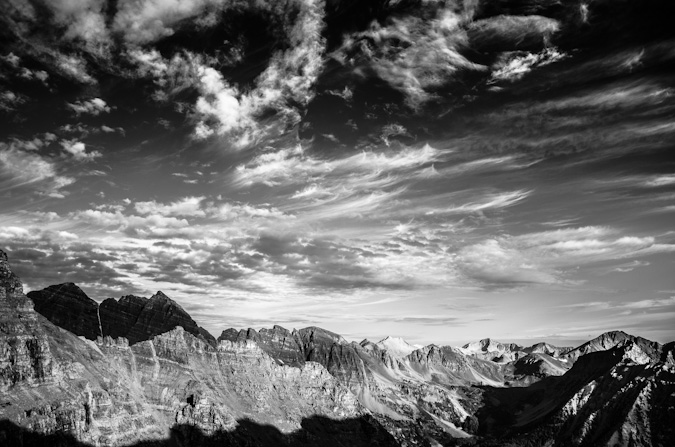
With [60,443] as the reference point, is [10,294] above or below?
above

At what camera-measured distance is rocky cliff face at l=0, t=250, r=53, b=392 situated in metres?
173

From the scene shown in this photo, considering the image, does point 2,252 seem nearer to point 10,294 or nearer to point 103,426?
point 10,294

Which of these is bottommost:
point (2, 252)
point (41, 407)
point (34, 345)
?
point (41, 407)

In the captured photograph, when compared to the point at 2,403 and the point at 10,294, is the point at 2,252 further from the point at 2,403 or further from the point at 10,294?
the point at 2,403

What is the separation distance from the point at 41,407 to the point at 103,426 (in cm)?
2875

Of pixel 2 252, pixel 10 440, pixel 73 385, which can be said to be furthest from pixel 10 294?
pixel 10 440

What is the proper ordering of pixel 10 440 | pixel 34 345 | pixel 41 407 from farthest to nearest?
pixel 34 345, pixel 41 407, pixel 10 440

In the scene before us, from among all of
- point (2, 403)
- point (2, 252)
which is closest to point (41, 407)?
point (2, 403)

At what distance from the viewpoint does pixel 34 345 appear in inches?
7205

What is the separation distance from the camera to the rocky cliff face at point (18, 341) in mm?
172875

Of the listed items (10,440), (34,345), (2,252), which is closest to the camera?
(10,440)

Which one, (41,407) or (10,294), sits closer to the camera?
(41,407)

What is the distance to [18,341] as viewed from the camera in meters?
180

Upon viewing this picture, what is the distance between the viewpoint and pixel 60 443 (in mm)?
170500
